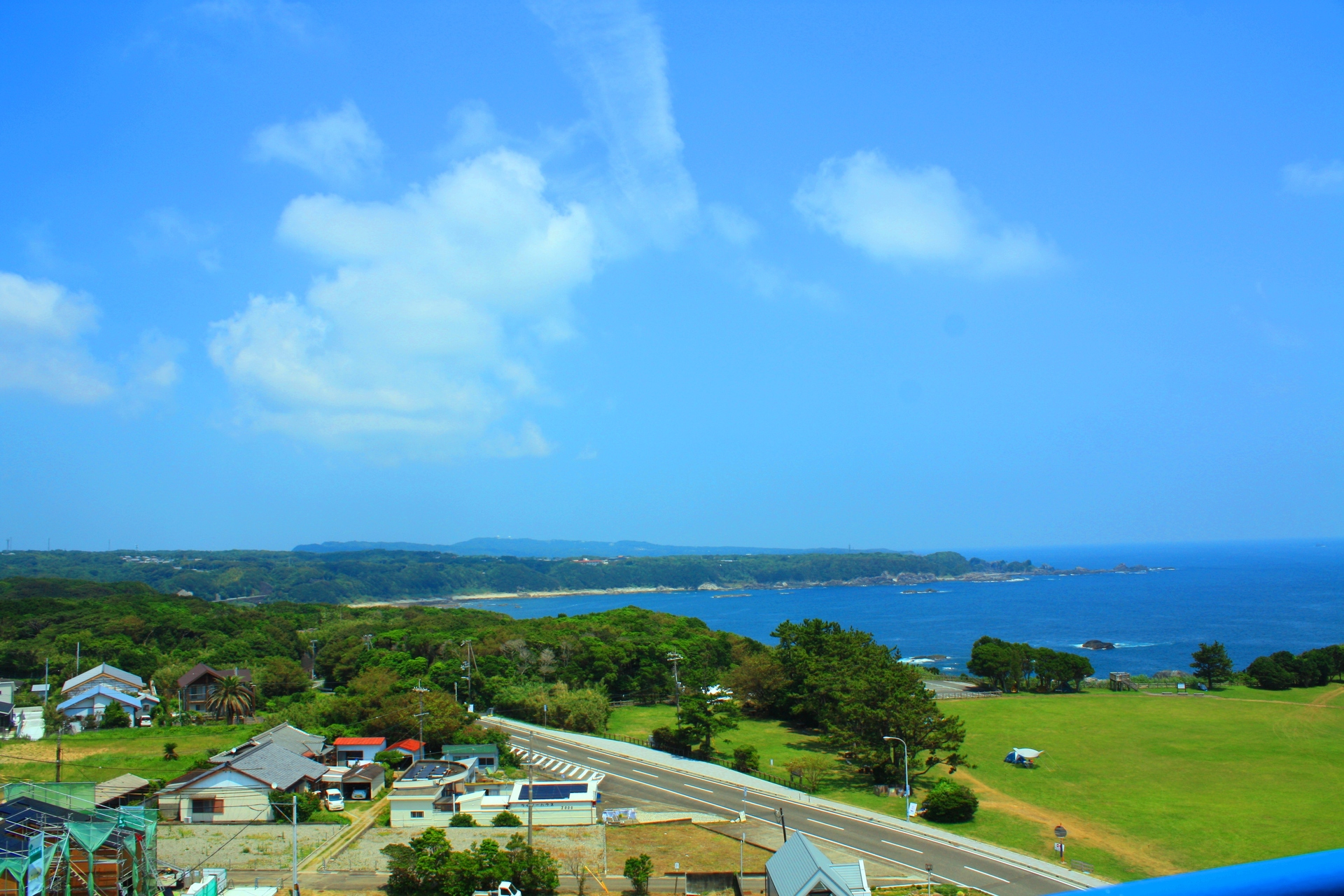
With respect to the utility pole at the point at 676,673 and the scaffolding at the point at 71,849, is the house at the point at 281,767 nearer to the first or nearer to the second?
the scaffolding at the point at 71,849

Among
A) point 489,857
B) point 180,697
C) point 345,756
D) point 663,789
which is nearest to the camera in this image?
point 489,857

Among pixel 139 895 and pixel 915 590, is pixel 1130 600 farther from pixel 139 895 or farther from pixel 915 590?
pixel 139 895

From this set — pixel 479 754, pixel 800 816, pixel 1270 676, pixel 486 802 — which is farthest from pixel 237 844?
pixel 1270 676

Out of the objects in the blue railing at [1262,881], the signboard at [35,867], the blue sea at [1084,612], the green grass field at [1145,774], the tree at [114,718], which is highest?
the blue railing at [1262,881]

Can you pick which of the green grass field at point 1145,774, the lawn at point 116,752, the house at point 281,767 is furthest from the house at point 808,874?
the lawn at point 116,752

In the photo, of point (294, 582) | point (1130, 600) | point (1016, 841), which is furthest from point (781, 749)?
point (294, 582)
